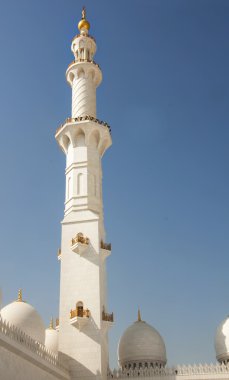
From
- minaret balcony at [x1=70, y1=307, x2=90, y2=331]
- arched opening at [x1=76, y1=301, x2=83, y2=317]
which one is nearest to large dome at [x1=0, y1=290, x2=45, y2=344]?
minaret balcony at [x1=70, y1=307, x2=90, y2=331]

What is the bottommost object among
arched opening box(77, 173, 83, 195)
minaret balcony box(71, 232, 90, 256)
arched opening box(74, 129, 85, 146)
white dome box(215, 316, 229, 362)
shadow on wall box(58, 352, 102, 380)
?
shadow on wall box(58, 352, 102, 380)

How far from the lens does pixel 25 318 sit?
2770 centimetres

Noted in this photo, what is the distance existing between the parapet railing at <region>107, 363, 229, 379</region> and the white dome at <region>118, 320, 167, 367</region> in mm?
2581

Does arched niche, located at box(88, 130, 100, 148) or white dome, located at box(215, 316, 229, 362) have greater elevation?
arched niche, located at box(88, 130, 100, 148)

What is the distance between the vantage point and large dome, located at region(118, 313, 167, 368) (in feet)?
104

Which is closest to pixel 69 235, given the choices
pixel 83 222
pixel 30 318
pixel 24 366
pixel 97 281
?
pixel 83 222

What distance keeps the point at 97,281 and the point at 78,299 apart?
1.56m

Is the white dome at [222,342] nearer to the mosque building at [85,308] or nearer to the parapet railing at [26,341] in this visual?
the mosque building at [85,308]

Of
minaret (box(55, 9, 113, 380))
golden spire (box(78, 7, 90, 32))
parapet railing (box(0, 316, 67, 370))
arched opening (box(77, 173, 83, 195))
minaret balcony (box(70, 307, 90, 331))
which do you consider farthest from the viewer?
golden spire (box(78, 7, 90, 32))

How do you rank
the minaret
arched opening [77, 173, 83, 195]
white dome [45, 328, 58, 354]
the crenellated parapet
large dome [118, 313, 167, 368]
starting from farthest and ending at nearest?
white dome [45, 328, 58, 354] < the crenellated parapet < arched opening [77, 173, 83, 195] < large dome [118, 313, 167, 368] < the minaret

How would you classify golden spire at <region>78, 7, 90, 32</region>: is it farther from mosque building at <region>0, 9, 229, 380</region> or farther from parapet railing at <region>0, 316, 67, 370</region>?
parapet railing at <region>0, 316, 67, 370</region>

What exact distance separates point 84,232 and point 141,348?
8680 mm

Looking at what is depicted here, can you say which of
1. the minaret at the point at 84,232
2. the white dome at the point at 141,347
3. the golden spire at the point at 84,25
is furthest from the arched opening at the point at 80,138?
the white dome at the point at 141,347

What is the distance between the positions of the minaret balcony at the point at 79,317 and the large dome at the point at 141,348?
18.7 ft
